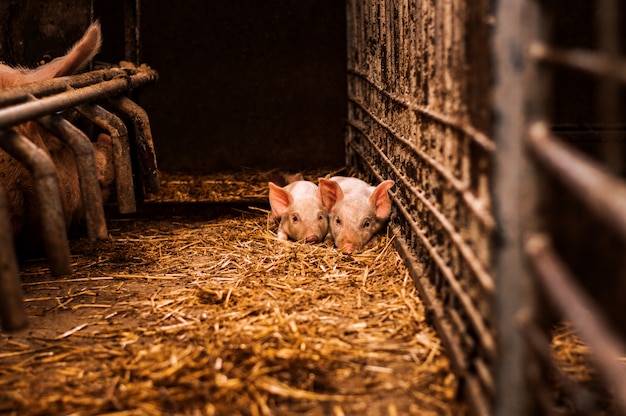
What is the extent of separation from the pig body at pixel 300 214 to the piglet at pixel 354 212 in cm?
8

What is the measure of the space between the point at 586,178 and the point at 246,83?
6.66m

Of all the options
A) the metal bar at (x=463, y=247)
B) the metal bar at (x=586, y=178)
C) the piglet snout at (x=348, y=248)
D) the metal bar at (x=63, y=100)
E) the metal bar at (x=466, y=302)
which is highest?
the metal bar at (x=63, y=100)

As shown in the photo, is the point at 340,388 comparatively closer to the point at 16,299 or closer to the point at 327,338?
the point at 327,338

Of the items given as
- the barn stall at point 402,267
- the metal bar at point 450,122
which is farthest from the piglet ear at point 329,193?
the metal bar at point 450,122

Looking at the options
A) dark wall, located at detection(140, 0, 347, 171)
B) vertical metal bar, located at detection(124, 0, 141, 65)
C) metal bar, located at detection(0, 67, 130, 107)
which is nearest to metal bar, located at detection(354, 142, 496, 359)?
metal bar, located at detection(0, 67, 130, 107)

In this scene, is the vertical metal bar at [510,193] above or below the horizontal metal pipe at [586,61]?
below

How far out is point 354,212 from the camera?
4.85 meters

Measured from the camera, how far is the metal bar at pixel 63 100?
2.85 m

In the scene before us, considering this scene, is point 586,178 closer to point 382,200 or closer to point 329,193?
point 382,200

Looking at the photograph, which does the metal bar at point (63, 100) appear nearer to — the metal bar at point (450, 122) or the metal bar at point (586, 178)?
the metal bar at point (450, 122)

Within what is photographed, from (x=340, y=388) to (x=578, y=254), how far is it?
999 mm

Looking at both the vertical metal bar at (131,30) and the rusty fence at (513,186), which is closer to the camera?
the rusty fence at (513,186)

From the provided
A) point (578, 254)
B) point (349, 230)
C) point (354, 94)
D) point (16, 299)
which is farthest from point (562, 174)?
point (354, 94)

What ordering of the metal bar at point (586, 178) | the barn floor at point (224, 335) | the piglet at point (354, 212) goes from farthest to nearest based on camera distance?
the piglet at point (354, 212) → the barn floor at point (224, 335) → the metal bar at point (586, 178)
